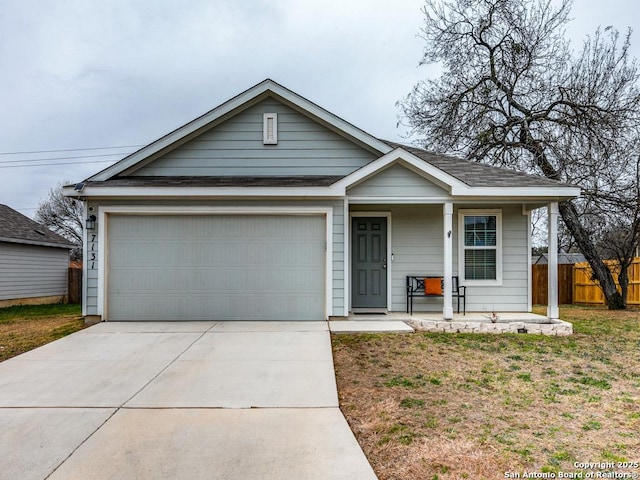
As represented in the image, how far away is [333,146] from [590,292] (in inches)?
463

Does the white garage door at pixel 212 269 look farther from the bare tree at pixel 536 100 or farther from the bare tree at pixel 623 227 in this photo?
the bare tree at pixel 623 227

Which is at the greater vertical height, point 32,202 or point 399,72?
point 399,72

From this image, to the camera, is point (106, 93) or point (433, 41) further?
point (106, 93)

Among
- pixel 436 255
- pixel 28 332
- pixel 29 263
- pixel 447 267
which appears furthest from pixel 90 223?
pixel 29 263

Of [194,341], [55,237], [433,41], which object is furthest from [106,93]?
[194,341]

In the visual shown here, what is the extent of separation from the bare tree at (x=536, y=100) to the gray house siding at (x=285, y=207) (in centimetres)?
715

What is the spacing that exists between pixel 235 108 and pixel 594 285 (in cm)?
1367

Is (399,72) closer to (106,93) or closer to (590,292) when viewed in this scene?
(590,292)

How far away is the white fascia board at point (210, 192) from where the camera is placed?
25.0ft

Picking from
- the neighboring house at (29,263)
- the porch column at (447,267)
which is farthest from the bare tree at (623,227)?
the neighboring house at (29,263)

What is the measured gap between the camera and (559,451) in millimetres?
2957

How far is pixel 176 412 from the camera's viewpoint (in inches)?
148

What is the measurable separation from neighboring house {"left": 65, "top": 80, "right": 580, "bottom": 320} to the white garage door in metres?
0.02

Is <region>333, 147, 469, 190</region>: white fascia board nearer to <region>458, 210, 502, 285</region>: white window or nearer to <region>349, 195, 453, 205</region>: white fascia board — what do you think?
<region>349, 195, 453, 205</region>: white fascia board
